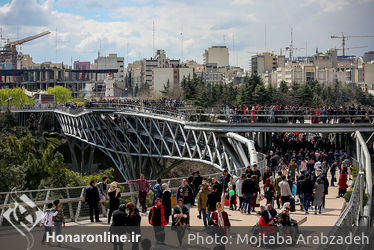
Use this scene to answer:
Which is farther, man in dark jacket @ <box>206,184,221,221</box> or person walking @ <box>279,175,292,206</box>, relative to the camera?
person walking @ <box>279,175,292,206</box>

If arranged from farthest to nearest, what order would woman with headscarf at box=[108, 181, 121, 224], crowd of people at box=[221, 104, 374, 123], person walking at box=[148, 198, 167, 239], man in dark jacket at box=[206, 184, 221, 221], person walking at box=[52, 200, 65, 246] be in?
1. crowd of people at box=[221, 104, 374, 123]
2. man in dark jacket at box=[206, 184, 221, 221]
3. woman with headscarf at box=[108, 181, 121, 224]
4. person walking at box=[52, 200, 65, 246]
5. person walking at box=[148, 198, 167, 239]

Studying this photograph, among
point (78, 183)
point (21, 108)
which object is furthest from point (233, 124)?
point (21, 108)

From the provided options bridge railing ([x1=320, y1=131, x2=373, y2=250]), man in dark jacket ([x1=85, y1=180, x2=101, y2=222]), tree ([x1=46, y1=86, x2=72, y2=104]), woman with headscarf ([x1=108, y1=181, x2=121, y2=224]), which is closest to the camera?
bridge railing ([x1=320, y1=131, x2=373, y2=250])

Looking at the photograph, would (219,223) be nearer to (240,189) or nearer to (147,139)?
(240,189)

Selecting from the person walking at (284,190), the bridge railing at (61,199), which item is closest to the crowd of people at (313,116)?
the person walking at (284,190)

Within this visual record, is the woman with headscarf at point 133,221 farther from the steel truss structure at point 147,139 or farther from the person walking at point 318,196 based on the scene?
the steel truss structure at point 147,139

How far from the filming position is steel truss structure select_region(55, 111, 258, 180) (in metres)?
44.5

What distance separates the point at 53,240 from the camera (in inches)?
587

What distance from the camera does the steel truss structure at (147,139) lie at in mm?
44531

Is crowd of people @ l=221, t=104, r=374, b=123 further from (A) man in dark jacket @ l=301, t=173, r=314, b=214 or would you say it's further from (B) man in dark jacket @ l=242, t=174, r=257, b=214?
(B) man in dark jacket @ l=242, t=174, r=257, b=214

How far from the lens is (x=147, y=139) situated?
220ft

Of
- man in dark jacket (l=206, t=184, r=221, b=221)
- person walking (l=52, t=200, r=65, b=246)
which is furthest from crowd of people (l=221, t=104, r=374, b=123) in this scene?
person walking (l=52, t=200, r=65, b=246)

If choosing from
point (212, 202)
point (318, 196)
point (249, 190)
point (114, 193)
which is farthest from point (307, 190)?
point (114, 193)

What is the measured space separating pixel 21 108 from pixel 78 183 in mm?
68821
